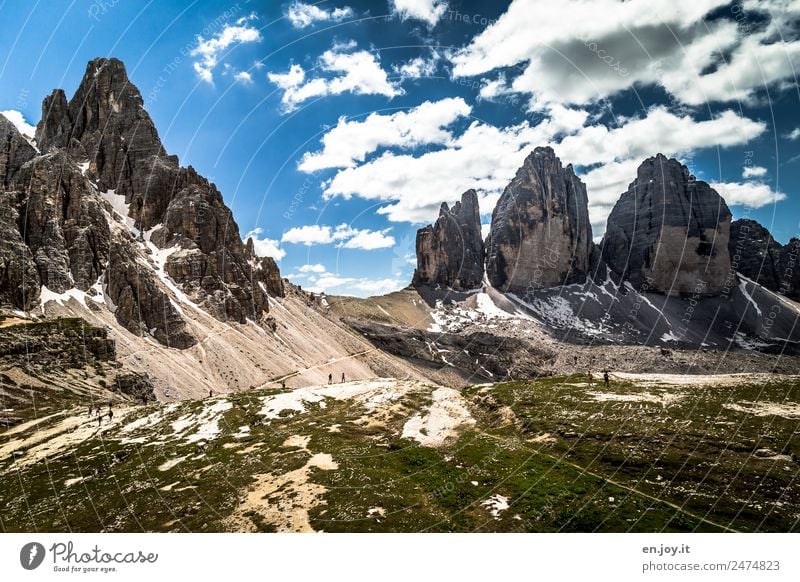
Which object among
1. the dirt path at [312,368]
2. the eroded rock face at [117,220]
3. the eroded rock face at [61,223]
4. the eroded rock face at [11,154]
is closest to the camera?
the eroded rock face at [61,223]

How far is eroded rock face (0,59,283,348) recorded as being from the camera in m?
116

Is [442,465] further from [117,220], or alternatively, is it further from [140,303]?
[117,220]

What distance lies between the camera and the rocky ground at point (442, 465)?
23078 millimetres

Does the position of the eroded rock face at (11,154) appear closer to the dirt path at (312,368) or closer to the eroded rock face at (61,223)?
the eroded rock face at (61,223)

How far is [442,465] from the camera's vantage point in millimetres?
31031

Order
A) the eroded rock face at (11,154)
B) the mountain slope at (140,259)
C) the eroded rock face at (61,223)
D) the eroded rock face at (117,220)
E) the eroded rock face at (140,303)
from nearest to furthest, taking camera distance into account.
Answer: the mountain slope at (140,259) < the eroded rock face at (61,223) < the eroded rock face at (117,220) < the eroded rock face at (140,303) < the eroded rock face at (11,154)

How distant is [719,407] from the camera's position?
37.2 meters

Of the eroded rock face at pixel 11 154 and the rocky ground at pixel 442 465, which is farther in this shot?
the eroded rock face at pixel 11 154

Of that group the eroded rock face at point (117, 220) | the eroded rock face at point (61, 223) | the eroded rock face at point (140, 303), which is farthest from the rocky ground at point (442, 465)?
the eroded rock face at point (61, 223)

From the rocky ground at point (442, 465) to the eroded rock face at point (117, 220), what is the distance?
3028 inches

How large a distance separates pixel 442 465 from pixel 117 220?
164 m

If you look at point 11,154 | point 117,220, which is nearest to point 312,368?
point 117,220

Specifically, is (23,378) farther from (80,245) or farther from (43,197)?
(43,197)
